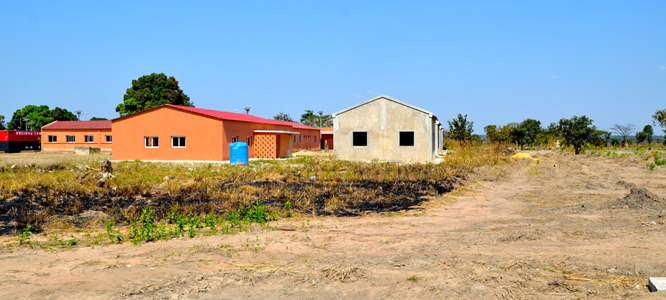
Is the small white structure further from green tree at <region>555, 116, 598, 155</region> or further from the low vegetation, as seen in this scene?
green tree at <region>555, 116, 598, 155</region>

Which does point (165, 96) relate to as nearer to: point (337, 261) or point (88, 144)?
point (88, 144)

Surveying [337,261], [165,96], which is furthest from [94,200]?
[165,96]

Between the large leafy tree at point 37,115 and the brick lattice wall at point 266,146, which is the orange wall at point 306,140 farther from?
the large leafy tree at point 37,115

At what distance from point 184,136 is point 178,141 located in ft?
2.09

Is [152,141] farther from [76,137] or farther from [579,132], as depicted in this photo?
[579,132]

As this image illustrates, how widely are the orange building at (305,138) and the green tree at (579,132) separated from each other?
23.1 metres

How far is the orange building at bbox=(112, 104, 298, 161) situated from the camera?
98.2 ft

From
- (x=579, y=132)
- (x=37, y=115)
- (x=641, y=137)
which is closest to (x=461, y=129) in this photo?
(x=579, y=132)

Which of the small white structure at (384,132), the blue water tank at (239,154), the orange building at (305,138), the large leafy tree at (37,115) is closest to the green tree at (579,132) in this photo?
the small white structure at (384,132)

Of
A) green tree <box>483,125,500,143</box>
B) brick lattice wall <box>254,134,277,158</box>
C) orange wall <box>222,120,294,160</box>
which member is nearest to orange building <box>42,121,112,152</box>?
orange wall <box>222,120,294,160</box>

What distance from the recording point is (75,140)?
A: 46.4m

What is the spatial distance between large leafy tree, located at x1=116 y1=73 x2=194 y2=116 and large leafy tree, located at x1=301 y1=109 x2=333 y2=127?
31.2 metres

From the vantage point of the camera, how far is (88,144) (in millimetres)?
45938

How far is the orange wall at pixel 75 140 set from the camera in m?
45.8
